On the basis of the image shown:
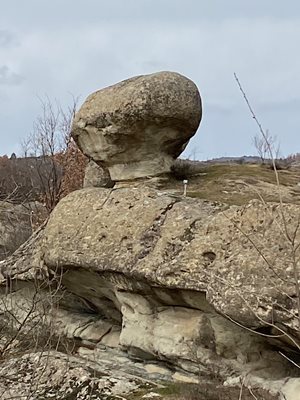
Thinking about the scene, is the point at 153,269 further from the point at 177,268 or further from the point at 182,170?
the point at 182,170

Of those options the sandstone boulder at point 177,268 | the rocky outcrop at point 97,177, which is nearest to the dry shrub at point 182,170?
the rocky outcrop at point 97,177

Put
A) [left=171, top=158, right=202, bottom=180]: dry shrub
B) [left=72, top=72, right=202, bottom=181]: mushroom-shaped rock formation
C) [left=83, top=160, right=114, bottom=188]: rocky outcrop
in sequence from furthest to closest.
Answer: [left=83, top=160, right=114, bottom=188]: rocky outcrop
[left=171, top=158, right=202, bottom=180]: dry shrub
[left=72, top=72, right=202, bottom=181]: mushroom-shaped rock formation

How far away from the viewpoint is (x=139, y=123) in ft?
29.1

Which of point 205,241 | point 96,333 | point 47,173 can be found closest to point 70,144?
point 47,173

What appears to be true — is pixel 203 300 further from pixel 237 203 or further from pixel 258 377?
pixel 237 203

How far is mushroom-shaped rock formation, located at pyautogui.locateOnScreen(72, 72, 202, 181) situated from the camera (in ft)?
28.7

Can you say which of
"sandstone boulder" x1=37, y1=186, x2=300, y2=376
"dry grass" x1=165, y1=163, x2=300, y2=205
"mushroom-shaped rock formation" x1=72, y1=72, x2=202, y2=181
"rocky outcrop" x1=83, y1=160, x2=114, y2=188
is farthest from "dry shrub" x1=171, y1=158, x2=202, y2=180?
"sandstone boulder" x1=37, y1=186, x2=300, y2=376

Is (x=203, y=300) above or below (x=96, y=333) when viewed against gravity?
above

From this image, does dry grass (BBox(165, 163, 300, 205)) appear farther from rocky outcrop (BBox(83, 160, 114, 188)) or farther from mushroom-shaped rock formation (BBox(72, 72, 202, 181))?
rocky outcrop (BBox(83, 160, 114, 188))

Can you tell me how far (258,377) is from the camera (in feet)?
20.7

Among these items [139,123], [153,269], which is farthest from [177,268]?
[139,123]

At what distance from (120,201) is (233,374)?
2582 mm

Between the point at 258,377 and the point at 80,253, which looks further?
the point at 80,253

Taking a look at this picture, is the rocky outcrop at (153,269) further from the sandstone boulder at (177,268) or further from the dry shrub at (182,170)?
the dry shrub at (182,170)
